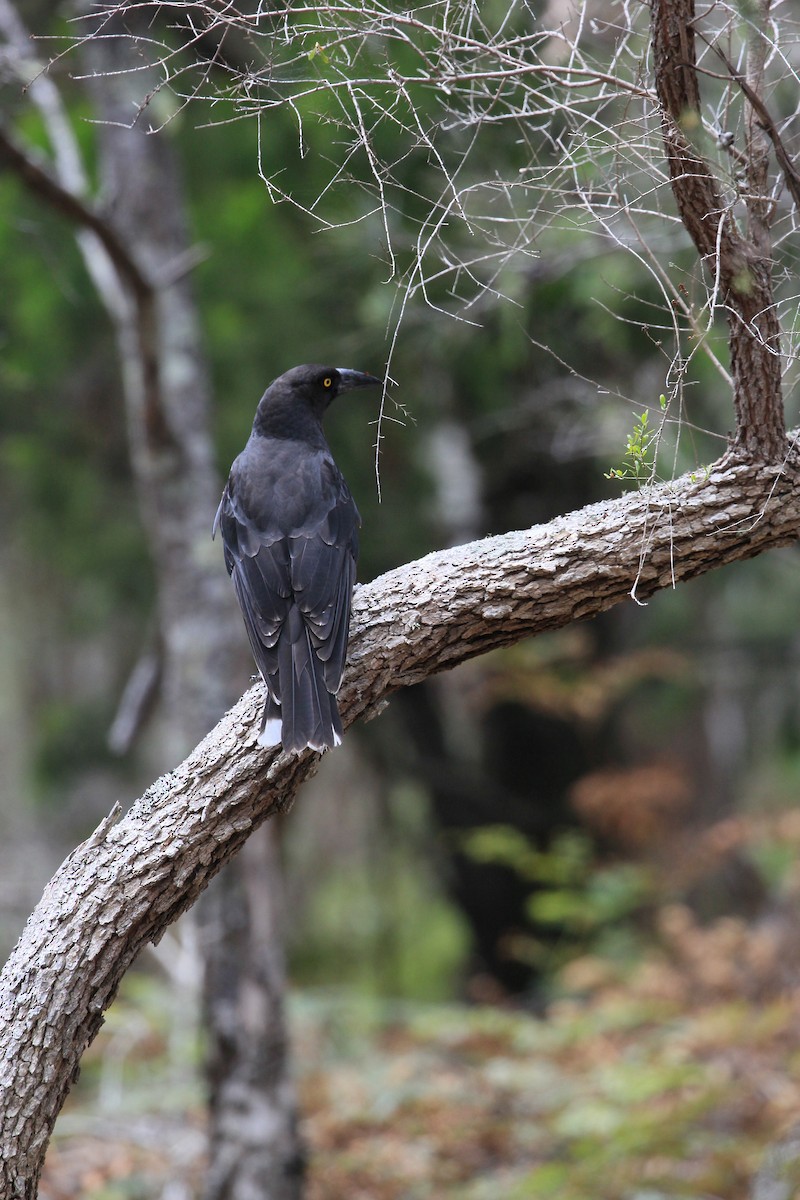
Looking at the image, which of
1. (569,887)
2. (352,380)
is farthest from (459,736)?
(352,380)

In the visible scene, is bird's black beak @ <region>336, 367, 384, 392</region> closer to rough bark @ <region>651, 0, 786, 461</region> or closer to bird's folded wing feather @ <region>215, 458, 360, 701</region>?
bird's folded wing feather @ <region>215, 458, 360, 701</region>

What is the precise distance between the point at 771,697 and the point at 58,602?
20.3 feet

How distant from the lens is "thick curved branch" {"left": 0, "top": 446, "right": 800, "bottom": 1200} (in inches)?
114

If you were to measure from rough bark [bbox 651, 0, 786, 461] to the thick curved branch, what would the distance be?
142 mm

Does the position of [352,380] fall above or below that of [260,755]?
above

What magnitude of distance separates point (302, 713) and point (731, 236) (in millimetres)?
1595

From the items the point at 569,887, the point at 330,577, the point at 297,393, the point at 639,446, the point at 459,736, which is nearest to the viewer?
the point at 639,446

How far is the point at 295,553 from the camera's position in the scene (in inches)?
157

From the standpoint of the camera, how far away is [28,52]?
6.33 meters

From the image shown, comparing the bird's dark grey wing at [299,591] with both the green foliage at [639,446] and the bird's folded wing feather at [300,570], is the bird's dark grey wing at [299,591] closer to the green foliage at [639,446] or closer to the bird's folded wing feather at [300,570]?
the bird's folded wing feather at [300,570]

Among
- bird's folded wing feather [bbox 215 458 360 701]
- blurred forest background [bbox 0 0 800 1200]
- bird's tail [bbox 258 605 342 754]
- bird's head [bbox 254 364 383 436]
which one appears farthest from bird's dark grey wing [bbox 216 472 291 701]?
blurred forest background [bbox 0 0 800 1200]

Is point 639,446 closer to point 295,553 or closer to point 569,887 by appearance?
point 295,553

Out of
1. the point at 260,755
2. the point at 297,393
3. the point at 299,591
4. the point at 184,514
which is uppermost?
the point at 184,514

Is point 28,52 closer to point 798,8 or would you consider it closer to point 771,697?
point 798,8
